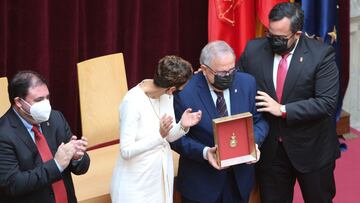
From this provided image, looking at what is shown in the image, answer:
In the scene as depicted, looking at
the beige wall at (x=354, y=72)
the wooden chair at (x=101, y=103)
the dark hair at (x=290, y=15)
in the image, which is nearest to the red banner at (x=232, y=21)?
the wooden chair at (x=101, y=103)

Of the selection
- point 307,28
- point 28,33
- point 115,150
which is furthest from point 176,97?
point 307,28

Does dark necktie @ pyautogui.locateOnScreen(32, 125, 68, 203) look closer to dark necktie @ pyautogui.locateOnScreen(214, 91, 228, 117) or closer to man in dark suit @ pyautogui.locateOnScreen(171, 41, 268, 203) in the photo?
man in dark suit @ pyautogui.locateOnScreen(171, 41, 268, 203)

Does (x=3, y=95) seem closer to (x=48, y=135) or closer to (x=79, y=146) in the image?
(x=48, y=135)

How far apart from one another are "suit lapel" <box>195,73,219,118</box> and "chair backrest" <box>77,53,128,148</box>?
1256 mm

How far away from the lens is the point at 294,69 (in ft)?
11.0

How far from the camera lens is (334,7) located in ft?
17.6

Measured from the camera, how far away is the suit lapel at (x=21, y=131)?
8.95 ft

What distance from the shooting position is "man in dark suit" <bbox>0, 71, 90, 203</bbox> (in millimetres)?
2662

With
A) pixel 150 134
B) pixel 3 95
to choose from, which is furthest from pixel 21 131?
pixel 3 95

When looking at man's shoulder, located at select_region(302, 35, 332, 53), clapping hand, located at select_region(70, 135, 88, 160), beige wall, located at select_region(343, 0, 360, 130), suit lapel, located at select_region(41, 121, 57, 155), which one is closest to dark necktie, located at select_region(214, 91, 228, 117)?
man's shoulder, located at select_region(302, 35, 332, 53)

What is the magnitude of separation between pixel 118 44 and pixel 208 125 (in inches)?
83.0

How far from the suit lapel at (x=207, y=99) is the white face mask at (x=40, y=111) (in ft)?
2.73

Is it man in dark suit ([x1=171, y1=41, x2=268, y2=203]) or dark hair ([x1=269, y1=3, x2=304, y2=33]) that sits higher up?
dark hair ([x1=269, y1=3, x2=304, y2=33])

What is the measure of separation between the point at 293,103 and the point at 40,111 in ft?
4.60
